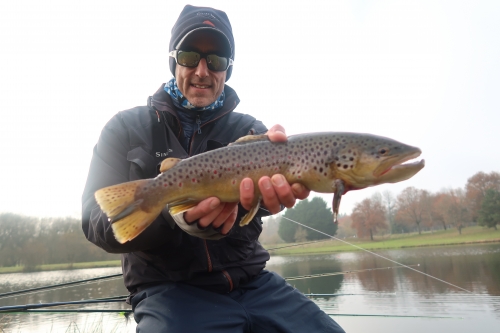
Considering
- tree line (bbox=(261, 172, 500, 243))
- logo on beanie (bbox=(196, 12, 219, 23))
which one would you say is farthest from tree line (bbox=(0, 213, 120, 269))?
tree line (bbox=(261, 172, 500, 243))

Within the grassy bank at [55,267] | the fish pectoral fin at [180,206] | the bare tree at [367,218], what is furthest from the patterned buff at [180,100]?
the bare tree at [367,218]

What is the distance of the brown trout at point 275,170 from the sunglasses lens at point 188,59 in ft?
4.70

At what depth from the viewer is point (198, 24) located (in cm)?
392

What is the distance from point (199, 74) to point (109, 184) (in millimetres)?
1564

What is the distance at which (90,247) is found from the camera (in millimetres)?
17734

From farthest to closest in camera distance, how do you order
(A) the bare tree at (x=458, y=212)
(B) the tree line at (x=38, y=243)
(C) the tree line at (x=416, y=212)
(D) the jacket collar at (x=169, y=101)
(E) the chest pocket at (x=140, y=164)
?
1. (A) the bare tree at (x=458, y=212)
2. (C) the tree line at (x=416, y=212)
3. (B) the tree line at (x=38, y=243)
4. (D) the jacket collar at (x=169, y=101)
5. (E) the chest pocket at (x=140, y=164)

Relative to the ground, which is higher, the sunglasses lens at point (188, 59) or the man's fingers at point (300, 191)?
the sunglasses lens at point (188, 59)

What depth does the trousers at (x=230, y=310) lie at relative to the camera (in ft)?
9.46

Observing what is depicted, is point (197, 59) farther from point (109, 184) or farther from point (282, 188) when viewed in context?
point (282, 188)

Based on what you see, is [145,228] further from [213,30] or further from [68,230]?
[68,230]

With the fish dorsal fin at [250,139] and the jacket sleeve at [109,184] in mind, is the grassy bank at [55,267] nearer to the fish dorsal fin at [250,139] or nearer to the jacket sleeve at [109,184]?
the jacket sleeve at [109,184]

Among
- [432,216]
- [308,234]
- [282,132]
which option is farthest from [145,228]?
[432,216]

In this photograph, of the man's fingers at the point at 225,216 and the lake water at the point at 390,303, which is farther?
the lake water at the point at 390,303

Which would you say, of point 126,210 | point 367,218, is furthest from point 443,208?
point 126,210
